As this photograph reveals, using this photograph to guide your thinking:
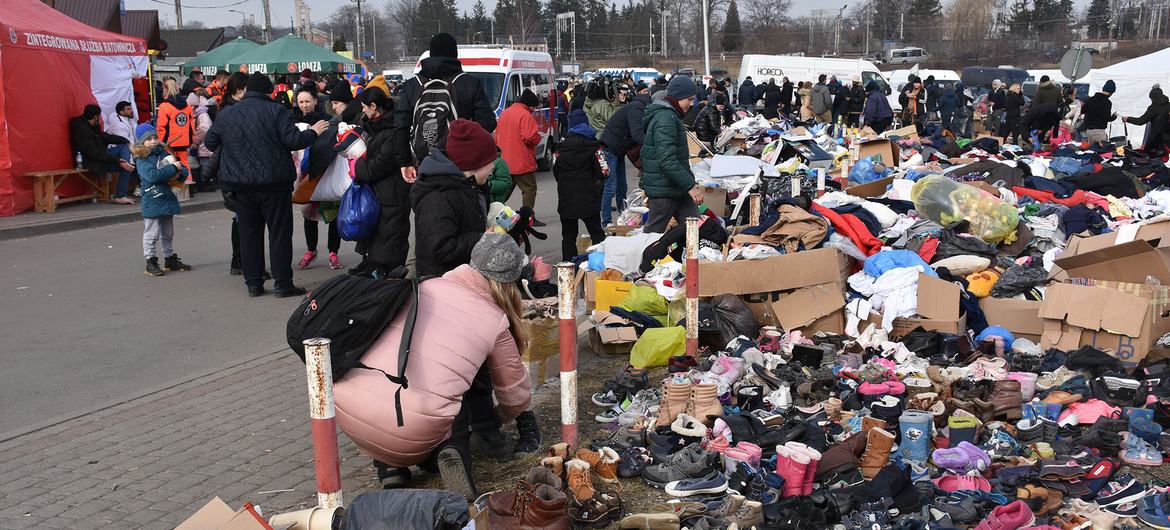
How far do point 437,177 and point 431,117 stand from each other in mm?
2202

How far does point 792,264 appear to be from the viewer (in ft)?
25.4

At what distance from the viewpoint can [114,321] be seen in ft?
28.9

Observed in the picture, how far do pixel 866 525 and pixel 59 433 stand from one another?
4.48m

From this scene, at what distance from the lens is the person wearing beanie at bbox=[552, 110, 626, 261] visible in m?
10.8

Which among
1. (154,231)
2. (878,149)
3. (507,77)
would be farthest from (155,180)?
(507,77)

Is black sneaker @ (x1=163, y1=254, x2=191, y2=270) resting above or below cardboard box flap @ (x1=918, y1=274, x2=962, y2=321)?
below

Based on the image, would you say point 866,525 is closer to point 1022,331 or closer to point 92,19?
point 1022,331

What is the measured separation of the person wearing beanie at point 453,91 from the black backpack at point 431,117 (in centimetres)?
26

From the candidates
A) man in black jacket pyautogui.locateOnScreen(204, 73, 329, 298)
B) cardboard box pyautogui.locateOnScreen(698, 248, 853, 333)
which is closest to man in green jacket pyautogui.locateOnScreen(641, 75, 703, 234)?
cardboard box pyautogui.locateOnScreen(698, 248, 853, 333)

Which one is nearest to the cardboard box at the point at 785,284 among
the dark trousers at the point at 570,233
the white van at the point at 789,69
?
the dark trousers at the point at 570,233

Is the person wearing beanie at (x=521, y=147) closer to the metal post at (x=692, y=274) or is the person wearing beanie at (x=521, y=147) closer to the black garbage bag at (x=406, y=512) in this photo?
the metal post at (x=692, y=274)

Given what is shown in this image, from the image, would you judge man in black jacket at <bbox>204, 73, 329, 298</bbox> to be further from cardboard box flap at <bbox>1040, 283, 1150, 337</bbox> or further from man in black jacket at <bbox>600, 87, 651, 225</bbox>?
cardboard box flap at <bbox>1040, 283, 1150, 337</bbox>

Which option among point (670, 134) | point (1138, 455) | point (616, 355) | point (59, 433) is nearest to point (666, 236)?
point (670, 134)

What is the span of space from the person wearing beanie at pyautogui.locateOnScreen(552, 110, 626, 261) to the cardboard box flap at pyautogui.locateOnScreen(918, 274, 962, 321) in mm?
4111
